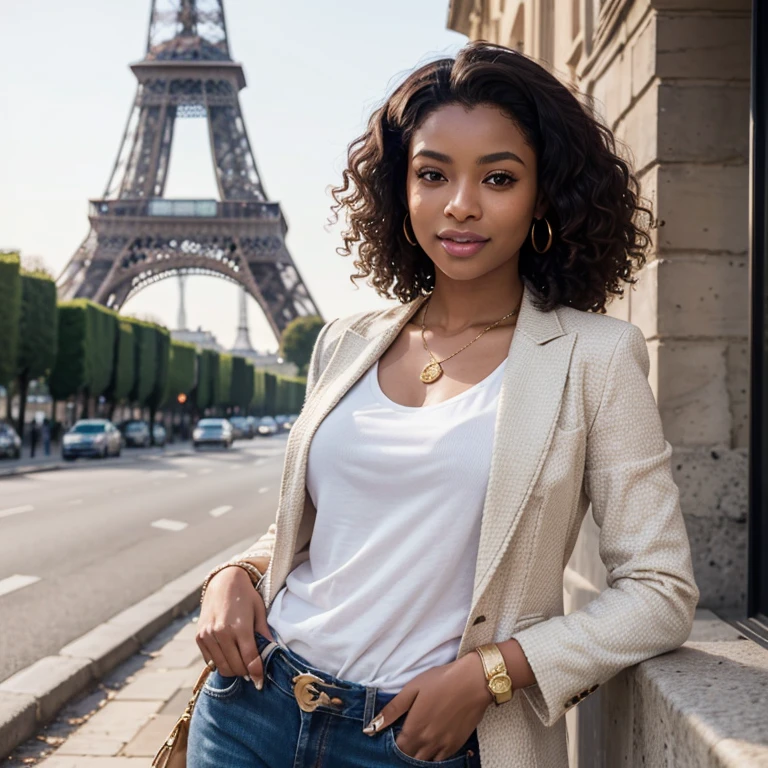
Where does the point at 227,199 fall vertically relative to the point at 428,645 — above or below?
above

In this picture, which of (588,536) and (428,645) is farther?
(588,536)

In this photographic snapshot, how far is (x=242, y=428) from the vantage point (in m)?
61.2

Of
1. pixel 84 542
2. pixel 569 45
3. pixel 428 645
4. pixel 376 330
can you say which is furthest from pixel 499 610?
pixel 84 542

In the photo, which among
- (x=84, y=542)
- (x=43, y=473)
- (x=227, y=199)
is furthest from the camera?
(x=227, y=199)

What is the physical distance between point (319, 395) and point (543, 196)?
21.5 inches

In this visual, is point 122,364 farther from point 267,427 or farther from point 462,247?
point 462,247

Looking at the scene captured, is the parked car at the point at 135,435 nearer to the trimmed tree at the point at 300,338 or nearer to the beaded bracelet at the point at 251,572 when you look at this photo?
the beaded bracelet at the point at 251,572

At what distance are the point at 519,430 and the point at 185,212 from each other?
5672 cm

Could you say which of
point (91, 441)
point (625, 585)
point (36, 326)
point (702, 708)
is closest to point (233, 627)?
point (625, 585)

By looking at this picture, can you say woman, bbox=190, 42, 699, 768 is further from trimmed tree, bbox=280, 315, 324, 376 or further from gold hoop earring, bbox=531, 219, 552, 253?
trimmed tree, bbox=280, 315, 324, 376

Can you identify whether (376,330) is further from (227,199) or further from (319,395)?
(227,199)

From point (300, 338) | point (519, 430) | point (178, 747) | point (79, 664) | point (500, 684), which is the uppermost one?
point (300, 338)

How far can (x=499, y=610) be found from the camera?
1.63m

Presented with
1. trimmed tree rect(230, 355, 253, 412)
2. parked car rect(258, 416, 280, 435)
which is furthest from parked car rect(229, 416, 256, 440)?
parked car rect(258, 416, 280, 435)
